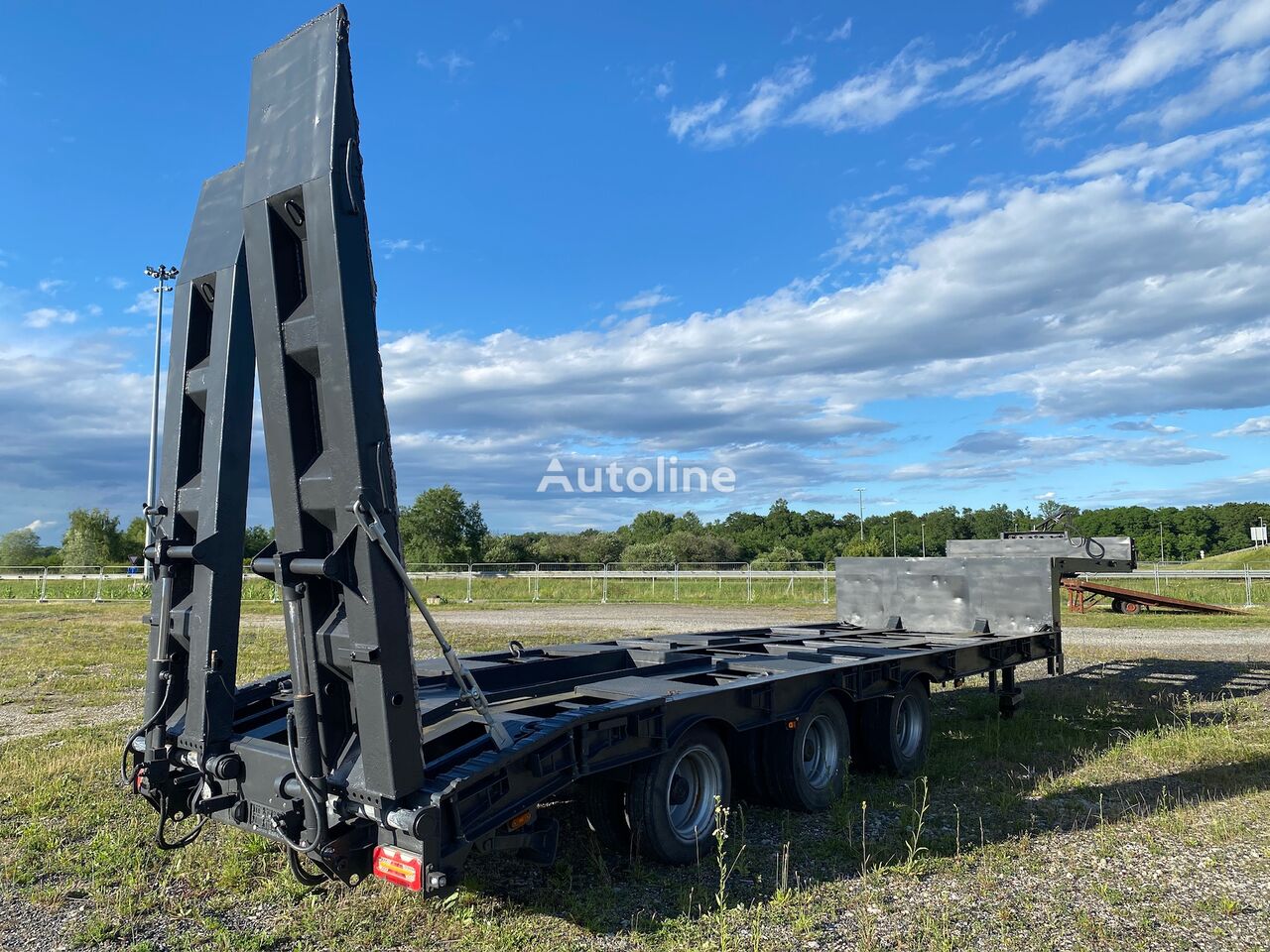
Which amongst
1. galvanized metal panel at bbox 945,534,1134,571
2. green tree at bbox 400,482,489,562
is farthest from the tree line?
galvanized metal panel at bbox 945,534,1134,571

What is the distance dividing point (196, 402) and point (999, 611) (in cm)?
864

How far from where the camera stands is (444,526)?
71.9 m

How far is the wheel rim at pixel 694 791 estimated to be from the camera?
5.16 meters

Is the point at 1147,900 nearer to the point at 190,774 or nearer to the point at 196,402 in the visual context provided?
the point at 190,774

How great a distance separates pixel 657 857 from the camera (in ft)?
16.1

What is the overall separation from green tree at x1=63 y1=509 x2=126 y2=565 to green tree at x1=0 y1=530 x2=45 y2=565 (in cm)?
2196

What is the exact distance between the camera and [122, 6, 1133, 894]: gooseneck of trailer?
145 inches

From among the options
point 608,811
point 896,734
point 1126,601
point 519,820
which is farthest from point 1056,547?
point 1126,601

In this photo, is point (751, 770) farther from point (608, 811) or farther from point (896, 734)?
point (896, 734)

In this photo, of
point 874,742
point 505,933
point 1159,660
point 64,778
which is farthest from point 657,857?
point 1159,660

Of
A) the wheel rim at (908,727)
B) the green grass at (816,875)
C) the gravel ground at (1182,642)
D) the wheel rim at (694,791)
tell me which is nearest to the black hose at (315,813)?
the green grass at (816,875)

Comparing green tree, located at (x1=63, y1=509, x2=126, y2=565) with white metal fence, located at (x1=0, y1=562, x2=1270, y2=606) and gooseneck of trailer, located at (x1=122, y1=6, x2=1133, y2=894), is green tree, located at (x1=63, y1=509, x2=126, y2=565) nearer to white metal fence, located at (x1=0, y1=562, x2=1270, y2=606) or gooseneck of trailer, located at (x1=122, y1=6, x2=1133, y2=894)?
white metal fence, located at (x1=0, y1=562, x2=1270, y2=606)

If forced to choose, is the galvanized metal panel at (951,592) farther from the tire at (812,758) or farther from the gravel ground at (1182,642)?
the gravel ground at (1182,642)

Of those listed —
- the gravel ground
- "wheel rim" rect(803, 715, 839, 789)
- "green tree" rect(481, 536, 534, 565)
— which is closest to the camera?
"wheel rim" rect(803, 715, 839, 789)
